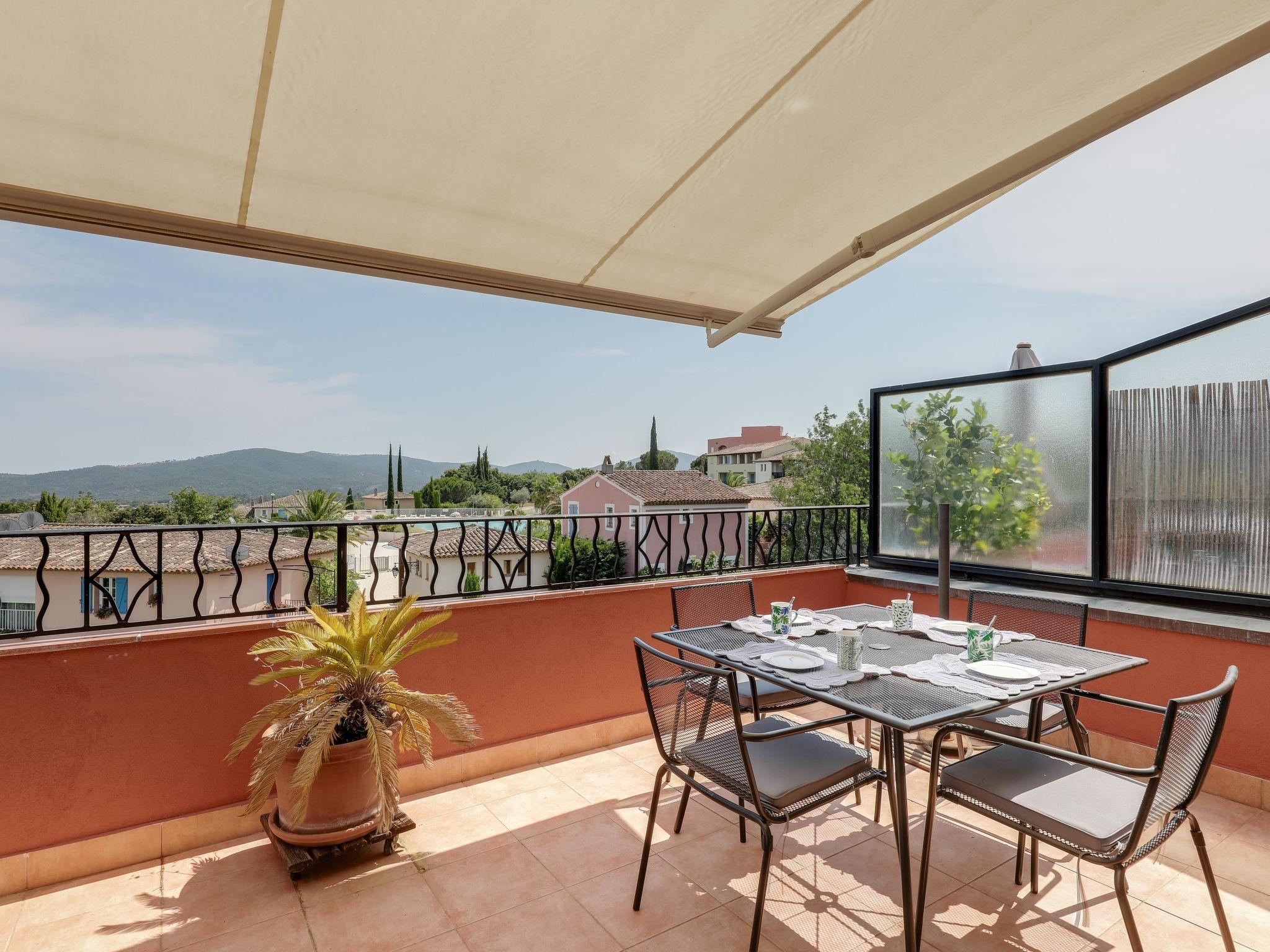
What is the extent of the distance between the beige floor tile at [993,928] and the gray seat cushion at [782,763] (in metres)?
0.54

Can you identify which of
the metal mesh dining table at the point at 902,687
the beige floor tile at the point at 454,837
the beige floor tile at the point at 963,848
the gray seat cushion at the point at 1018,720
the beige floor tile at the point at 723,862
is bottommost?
the beige floor tile at the point at 454,837

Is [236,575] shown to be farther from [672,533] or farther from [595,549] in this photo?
[672,533]

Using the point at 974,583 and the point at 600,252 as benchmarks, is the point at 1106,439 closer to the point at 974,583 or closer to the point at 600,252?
the point at 974,583

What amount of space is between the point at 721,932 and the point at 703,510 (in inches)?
99.6

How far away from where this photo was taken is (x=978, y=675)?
219cm

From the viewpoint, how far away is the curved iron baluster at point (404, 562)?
286cm

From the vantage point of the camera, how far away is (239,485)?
2461 centimetres

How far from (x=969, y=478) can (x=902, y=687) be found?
2.50m

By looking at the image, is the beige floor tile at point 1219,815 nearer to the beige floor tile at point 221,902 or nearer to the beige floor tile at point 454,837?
the beige floor tile at point 454,837

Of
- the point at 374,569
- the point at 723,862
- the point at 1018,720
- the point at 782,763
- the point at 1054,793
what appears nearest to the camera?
the point at 1054,793

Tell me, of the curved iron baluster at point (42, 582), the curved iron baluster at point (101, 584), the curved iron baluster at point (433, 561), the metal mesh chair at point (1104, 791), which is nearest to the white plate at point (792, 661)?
the metal mesh chair at point (1104, 791)

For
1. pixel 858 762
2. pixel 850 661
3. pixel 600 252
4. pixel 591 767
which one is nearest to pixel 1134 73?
pixel 600 252

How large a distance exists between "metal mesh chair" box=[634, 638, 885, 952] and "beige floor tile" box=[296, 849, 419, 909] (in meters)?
0.94

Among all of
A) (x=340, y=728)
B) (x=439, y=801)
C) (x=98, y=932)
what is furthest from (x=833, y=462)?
(x=98, y=932)
